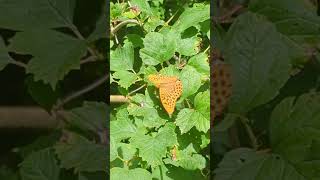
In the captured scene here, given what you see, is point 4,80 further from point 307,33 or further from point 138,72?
point 307,33

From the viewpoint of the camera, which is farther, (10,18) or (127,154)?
(127,154)

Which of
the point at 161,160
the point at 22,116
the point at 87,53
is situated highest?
the point at 87,53

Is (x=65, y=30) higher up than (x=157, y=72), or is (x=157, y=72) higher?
(x=65, y=30)

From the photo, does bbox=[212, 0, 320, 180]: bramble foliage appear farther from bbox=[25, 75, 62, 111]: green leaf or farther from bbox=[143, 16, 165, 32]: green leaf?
bbox=[25, 75, 62, 111]: green leaf

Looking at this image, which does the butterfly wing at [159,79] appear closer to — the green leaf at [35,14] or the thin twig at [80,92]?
the thin twig at [80,92]

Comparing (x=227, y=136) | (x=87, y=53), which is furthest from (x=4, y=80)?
(x=227, y=136)

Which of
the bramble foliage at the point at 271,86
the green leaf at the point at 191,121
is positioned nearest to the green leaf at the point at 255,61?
the bramble foliage at the point at 271,86

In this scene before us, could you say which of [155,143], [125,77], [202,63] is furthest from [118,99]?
[202,63]
